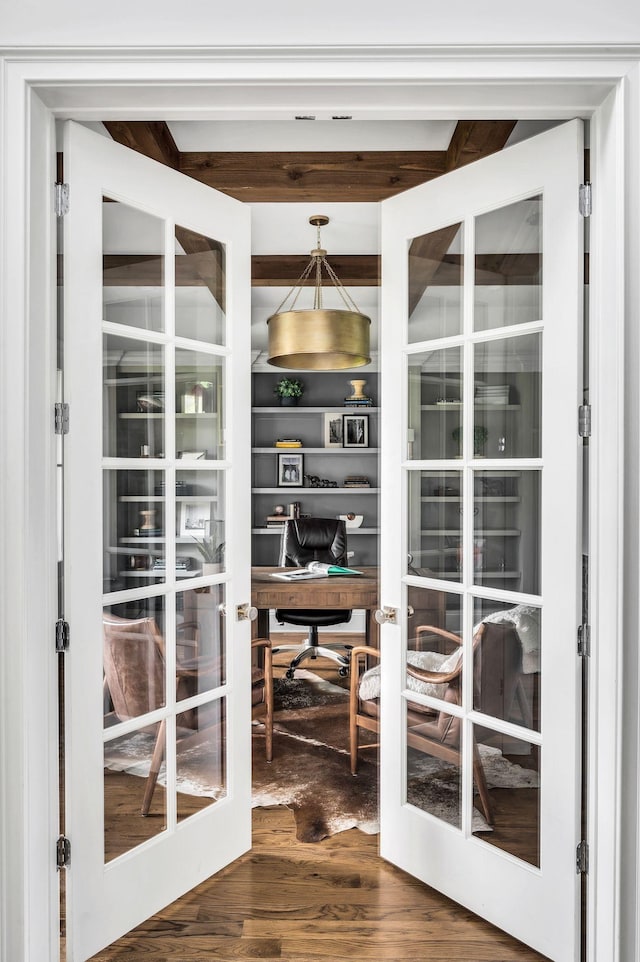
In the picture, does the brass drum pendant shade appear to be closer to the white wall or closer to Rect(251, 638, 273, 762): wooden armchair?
Rect(251, 638, 273, 762): wooden armchair

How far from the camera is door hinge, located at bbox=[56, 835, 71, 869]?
5.45 ft

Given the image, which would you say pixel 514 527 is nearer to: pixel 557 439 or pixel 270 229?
pixel 557 439

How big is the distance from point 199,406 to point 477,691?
120cm

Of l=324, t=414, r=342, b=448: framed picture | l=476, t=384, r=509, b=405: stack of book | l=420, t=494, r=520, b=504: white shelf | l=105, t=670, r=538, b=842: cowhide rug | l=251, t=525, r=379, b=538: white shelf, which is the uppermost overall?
l=324, t=414, r=342, b=448: framed picture

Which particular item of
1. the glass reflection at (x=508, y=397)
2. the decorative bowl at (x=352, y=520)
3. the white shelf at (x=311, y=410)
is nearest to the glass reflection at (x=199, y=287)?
the glass reflection at (x=508, y=397)

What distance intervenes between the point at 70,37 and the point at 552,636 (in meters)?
1.81

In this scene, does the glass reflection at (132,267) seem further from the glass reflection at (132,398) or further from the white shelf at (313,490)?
the white shelf at (313,490)

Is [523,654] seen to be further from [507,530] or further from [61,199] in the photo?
[61,199]

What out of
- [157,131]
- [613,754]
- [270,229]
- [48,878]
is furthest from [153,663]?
[270,229]

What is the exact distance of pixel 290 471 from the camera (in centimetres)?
591

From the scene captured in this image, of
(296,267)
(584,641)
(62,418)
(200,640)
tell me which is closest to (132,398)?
(62,418)

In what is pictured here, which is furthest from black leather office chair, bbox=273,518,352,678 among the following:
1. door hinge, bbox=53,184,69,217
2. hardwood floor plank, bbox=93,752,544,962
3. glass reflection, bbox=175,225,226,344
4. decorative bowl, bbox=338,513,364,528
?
door hinge, bbox=53,184,69,217

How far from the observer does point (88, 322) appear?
5.64 ft

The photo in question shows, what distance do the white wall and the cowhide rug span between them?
174 centimetres
